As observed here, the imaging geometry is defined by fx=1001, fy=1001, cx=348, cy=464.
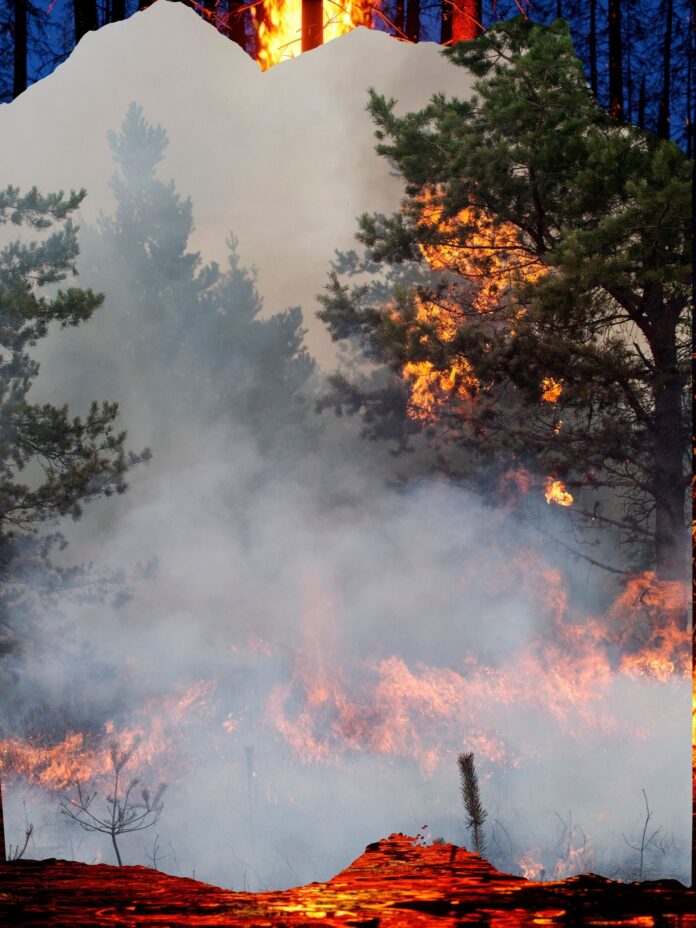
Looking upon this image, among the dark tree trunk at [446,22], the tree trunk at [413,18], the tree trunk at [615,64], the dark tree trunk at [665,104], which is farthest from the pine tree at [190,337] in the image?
the dark tree trunk at [665,104]

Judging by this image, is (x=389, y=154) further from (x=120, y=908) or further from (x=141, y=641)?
(x=120, y=908)

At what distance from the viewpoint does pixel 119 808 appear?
4102 millimetres

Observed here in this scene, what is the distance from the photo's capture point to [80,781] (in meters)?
4.16

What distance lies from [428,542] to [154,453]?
3.99ft

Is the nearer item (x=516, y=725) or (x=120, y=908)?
(x=120, y=908)

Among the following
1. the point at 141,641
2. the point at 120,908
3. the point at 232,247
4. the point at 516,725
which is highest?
the point at 232,247

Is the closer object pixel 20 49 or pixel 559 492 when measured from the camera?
pixel 559 492

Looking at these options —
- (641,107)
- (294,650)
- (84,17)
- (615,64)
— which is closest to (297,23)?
(84,17)

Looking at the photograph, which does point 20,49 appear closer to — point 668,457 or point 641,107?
point 641,107

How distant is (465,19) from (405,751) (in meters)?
3.12

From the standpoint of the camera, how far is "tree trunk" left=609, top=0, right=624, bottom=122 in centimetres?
431

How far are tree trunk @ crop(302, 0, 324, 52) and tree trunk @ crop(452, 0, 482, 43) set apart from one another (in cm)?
57

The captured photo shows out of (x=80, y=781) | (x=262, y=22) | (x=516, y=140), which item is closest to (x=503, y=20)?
(x=516, y=140)

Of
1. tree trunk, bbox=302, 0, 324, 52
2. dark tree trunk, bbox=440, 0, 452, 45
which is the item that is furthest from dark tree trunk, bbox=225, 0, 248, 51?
dark tree trunk, bbox=440, 0, 452, 45
